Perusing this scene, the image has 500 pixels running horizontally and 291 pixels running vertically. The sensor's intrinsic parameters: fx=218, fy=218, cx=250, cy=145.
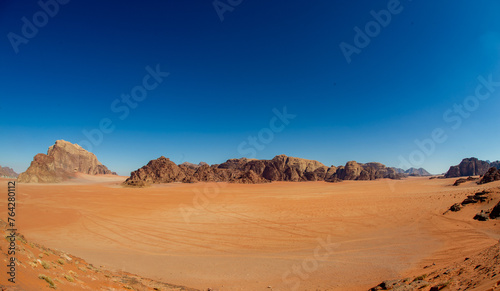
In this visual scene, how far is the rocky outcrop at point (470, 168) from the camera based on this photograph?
8327 centimetres

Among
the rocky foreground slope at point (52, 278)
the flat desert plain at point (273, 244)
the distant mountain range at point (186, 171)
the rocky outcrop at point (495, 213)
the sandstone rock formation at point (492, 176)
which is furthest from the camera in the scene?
the distant mountain range at point (186, 171)

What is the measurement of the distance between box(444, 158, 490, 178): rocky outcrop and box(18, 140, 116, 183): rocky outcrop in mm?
139137

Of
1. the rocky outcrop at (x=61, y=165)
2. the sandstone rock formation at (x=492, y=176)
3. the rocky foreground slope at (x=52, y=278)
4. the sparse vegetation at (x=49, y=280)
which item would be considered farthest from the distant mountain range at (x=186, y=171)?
the sparse vegetation at (x=49, y=280)

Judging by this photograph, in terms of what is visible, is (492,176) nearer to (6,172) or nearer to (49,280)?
(49,280)

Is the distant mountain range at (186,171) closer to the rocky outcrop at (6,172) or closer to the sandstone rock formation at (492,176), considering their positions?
the rocky outcrop at (6,172)

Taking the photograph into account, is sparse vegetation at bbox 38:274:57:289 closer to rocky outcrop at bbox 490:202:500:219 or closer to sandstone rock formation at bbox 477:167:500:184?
rocky outcrop at bbox 490:202:500:219

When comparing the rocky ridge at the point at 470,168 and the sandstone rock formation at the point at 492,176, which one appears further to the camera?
the rocky ridge at the point at 470,168

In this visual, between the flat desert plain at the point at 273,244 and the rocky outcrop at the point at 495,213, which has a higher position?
the rocky outcrop at the point at 495,213

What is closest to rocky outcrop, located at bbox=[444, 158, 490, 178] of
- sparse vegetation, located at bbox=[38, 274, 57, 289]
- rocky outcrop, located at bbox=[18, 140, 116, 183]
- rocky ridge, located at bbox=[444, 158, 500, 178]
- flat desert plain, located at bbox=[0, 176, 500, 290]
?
rocky ridge, located at bbox=[444, 158, 500, 178]

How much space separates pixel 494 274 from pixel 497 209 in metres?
10.4

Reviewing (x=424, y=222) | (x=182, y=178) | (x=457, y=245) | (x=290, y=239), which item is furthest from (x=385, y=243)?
(x=182, y=178)

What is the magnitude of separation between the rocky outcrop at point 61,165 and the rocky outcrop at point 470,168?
456 ft

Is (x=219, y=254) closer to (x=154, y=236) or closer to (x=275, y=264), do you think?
(x=275, y=264)

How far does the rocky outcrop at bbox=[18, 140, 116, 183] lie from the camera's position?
5498 cm
